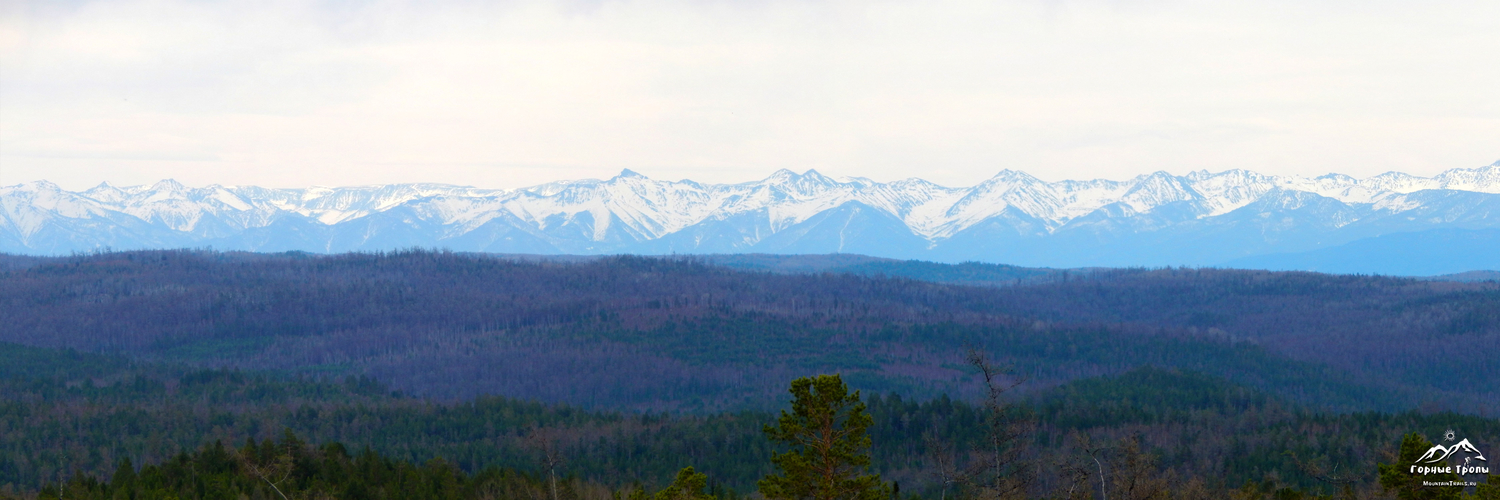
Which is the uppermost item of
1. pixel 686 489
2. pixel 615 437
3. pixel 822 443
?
pixel 822 443

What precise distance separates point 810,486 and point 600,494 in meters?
78.8

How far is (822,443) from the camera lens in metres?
46.5

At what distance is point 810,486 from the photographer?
156ft

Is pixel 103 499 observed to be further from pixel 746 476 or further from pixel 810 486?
pixel 746 476

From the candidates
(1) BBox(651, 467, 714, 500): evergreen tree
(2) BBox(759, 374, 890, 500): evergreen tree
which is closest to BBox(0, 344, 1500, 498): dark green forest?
(1) BBox(651, 467, 714, 500): evergreen tree

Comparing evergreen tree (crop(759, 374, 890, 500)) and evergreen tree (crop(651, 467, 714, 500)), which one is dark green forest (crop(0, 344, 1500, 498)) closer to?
evergreen tree (crop(651, 467, 714, 500))

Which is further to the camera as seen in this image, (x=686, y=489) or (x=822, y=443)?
(x=686, y=489)

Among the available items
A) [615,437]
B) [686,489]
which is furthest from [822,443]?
[615,437]

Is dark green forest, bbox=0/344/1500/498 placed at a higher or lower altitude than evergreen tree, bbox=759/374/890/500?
lower

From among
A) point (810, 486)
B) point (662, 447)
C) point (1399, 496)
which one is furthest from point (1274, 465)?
point (810, 486)

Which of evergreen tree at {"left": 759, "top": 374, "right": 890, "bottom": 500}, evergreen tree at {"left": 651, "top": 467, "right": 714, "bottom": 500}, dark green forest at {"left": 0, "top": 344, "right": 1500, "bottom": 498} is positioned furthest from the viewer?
dark green forest at {"left": 0, "top": 344, "right": 1500, "bottom": 498}

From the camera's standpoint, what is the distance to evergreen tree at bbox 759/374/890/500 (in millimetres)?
45906

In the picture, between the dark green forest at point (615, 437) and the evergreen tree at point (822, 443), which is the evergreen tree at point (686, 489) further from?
the dark green forest at point (615, 437)

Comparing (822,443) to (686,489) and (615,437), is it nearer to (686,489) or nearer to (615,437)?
(686,489)
